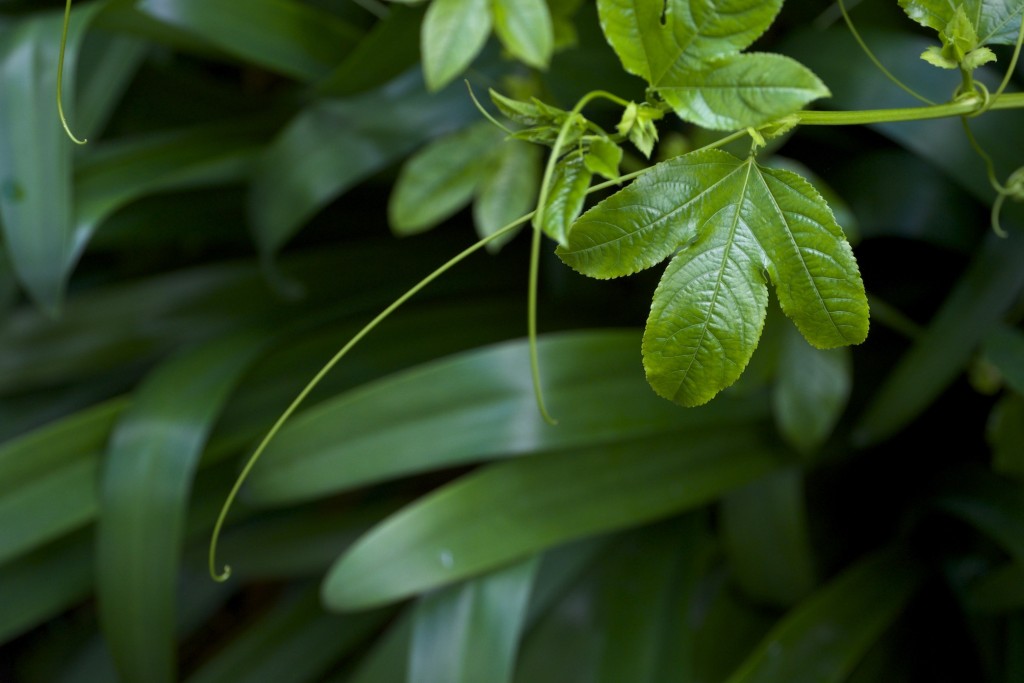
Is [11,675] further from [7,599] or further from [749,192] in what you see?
[749,192]

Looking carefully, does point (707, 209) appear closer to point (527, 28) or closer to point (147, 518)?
point (527, 28)

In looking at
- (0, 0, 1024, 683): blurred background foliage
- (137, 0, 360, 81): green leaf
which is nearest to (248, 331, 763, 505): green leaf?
(0, 0, 1024, 683): blurred background foliage

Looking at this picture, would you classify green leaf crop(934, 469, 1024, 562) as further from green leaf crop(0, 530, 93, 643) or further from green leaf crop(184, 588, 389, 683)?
green leaf crop(0, 530, 93, 643)

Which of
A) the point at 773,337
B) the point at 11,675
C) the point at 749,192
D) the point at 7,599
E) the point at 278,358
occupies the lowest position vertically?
the point at 11,675

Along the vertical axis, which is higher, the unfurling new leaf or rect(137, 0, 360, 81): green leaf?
the unfurling new leaf

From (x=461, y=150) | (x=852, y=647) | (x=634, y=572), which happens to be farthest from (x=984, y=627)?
(x=461, y=150)
